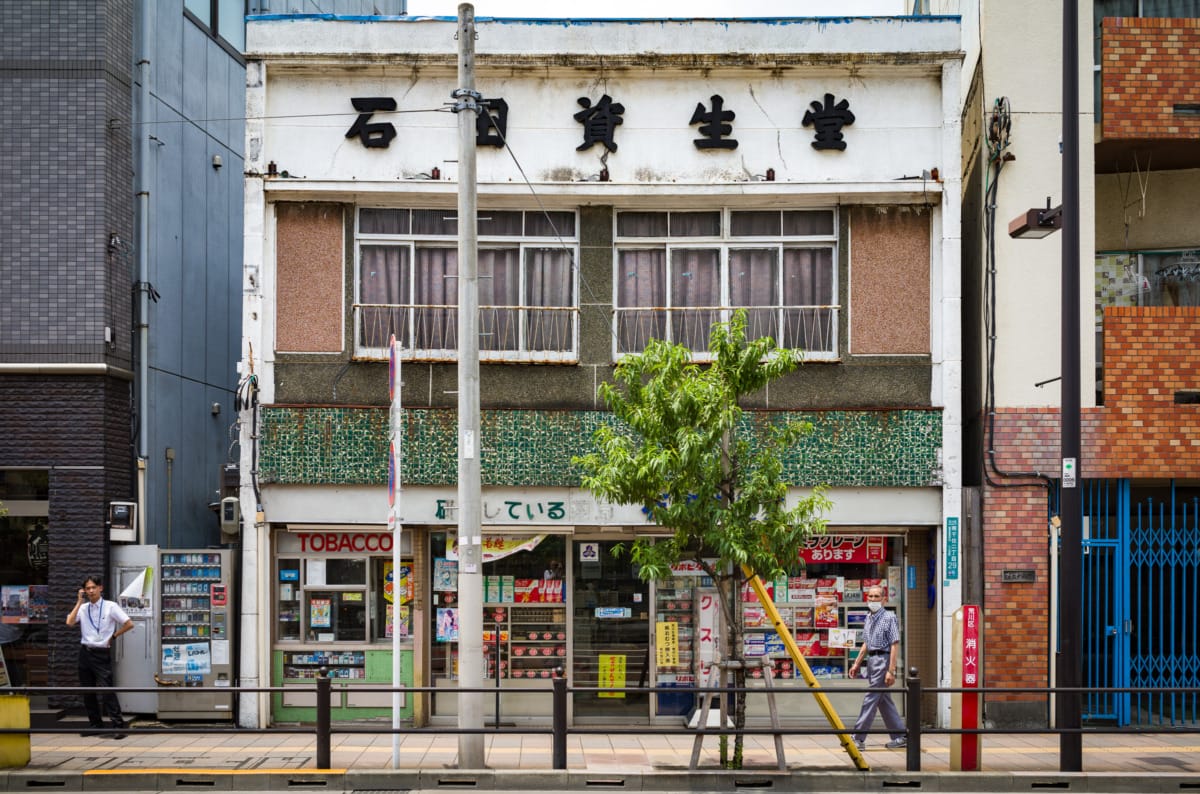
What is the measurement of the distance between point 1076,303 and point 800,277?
4101mm

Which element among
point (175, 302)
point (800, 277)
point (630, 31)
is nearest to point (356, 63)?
point (630, 31)

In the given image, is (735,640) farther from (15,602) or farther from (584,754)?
(15,602)

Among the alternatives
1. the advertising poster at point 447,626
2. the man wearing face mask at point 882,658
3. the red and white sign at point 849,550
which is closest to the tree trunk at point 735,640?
the man wearing face mask at point 882,658

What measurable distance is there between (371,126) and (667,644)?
8131 millimetres

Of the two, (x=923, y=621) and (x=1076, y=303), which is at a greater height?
(x=1076, y=303)

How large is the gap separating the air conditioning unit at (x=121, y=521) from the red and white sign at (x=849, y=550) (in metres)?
9.08

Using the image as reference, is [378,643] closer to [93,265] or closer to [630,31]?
[93,265]

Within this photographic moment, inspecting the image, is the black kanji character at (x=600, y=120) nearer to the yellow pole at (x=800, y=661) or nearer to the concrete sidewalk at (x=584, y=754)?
the yellow pole at (x=800, y=661)

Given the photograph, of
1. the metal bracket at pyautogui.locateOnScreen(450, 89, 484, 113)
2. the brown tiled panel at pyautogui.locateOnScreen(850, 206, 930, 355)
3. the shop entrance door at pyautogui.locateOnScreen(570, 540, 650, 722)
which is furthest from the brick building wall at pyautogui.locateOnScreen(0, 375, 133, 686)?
the brown tiled panel at pyautogui.locateOnScreen(850, 206, 930, 355)

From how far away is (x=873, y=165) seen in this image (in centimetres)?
1473

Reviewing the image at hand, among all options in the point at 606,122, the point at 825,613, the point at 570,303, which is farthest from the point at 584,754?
the point at 606,122

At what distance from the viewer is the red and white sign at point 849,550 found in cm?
1488

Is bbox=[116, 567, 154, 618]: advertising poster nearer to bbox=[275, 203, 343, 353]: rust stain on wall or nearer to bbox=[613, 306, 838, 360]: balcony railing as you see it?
bbox=[275, 203, 343, 353]: rust stain on wall

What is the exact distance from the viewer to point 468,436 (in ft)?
38.3
